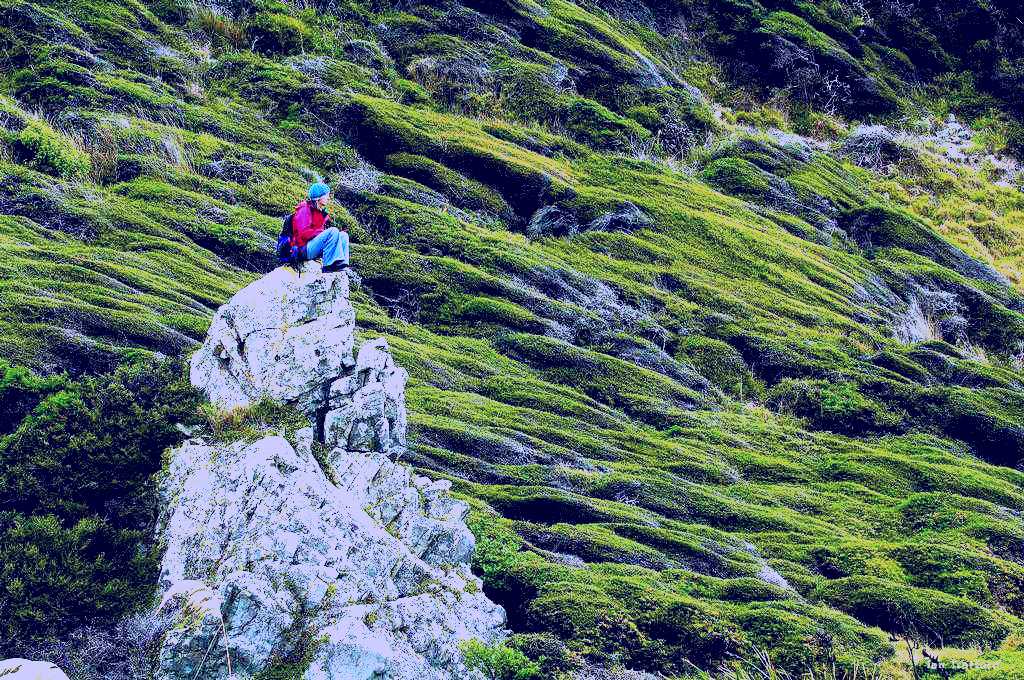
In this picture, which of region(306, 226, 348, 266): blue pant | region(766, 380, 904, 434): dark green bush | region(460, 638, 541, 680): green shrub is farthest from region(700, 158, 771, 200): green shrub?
region(460, 638, 541, 680): green shrub

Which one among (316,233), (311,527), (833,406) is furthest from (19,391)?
(833,406)

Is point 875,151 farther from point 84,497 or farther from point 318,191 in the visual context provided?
point 84,497

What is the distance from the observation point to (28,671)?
38.0 feet

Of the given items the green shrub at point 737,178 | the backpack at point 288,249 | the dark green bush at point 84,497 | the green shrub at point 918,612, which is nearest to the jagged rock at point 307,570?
the dark green bush at point 84,497

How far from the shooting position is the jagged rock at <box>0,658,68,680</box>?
11470 mm

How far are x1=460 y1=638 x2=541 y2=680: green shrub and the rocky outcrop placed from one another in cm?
22

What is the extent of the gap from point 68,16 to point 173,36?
324 cm

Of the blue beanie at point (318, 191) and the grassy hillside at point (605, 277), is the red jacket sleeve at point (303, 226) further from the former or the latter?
the grassy hillside at point (605, 277)

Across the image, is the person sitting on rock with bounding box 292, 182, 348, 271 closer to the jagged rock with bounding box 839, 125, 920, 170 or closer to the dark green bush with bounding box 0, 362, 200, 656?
the dark green bush with bounding box 0, 362, 200, 656

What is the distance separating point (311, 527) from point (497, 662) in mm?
3120

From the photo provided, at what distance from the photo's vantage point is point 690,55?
1975 inches

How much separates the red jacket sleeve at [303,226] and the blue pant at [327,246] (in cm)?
10

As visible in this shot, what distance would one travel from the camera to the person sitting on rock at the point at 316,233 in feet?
58.0

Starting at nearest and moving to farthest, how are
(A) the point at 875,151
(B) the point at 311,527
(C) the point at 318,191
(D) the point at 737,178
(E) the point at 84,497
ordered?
(B) the point at 311,527, (E) the point at 84,497, (C) the point at 318,191, (D) the point at 737,178, (A) the point at 875,151
